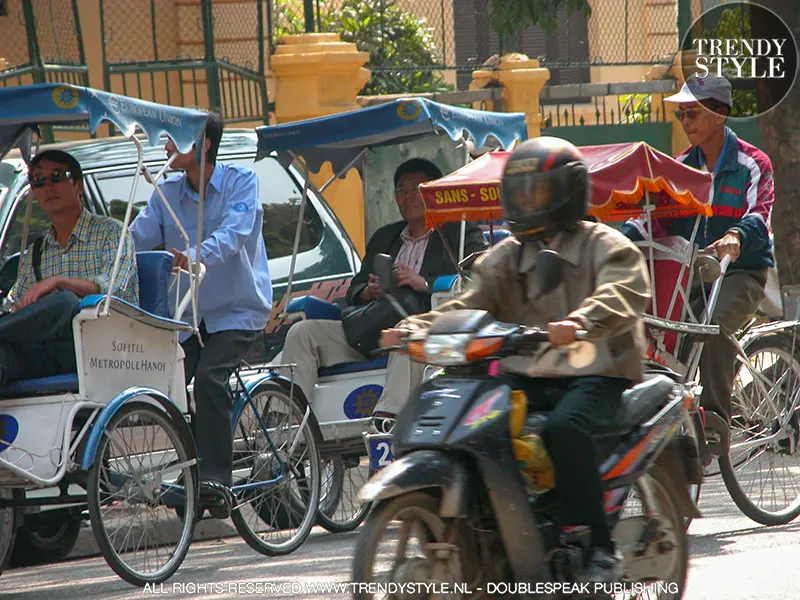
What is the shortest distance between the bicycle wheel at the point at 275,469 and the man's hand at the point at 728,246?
88.3 inches

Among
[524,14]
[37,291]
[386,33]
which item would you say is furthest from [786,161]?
[386,33]

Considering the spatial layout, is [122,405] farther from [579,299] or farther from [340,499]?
[579,299]

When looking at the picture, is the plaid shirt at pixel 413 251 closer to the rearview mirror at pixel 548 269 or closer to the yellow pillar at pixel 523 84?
the rearview mirror at pixel 548 269

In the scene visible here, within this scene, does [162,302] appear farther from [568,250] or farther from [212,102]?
[212,102]

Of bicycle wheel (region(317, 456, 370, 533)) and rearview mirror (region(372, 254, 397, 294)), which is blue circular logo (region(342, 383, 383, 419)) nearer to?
bicycle wheel (region(317, 456, 370, 533))

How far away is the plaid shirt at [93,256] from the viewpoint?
267 inches

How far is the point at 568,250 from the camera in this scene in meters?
5.00

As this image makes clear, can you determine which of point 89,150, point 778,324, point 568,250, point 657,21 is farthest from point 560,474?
point 657,21

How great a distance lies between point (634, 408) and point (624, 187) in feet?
6.75

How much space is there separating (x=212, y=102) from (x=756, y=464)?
26.1 feet

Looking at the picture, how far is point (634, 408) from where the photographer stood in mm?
4922

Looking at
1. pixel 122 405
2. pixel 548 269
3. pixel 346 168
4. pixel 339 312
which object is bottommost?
pixel 339 312

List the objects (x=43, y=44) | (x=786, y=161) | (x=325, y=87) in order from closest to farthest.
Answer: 1. (x=786, y=161)
2. (x=43, y=44)
3. (x=325, y=87)

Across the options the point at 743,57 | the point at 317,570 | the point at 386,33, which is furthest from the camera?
the point at 386,33
